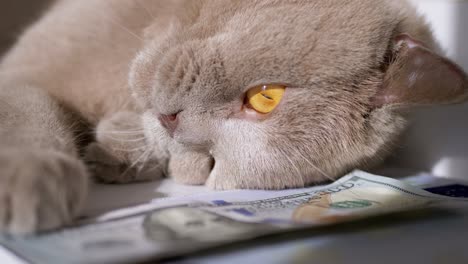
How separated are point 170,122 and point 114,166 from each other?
258mm

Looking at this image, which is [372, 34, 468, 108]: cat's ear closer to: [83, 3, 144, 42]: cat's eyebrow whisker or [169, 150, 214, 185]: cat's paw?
[169, 150, 214, 185]: cat's paw

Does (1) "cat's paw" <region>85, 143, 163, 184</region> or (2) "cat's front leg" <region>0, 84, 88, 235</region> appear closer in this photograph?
(2) "cat's front leg" <region>0, 84, 88, 235</region>

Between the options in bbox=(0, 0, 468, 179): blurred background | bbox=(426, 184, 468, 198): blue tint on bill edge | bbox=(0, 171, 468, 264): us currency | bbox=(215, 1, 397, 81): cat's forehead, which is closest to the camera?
bbox=(0, 171, 468, 264): us currency

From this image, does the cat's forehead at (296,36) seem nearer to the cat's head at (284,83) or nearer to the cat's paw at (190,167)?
the cat's head at (284,83)

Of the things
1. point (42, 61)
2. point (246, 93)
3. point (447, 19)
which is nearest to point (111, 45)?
point (42, 61)

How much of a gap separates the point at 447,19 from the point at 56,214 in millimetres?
1202

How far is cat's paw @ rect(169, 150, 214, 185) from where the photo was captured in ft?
4.17

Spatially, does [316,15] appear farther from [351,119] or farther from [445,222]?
[445,222]

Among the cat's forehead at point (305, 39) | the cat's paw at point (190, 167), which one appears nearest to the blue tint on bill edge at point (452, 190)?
the cat's forehead at point (305, 39)

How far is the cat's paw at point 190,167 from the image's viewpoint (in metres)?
1.27

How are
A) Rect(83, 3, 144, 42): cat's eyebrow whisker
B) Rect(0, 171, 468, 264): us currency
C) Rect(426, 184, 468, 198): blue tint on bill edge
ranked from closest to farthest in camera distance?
Rect(0, 171, 468, 264): us currency → Rect(426, 184, 468, 198): blue tint on bill edge → Rect(83, 3, 144, 42): cat's eyebrow whisker

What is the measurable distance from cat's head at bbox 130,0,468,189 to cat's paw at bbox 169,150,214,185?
5 cm

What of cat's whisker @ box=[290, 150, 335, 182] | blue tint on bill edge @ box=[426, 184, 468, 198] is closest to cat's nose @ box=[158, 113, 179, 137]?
cat's whisker @ box=[290, 150, 335, 182]

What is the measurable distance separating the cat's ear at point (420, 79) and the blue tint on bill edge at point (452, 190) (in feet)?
0.73
